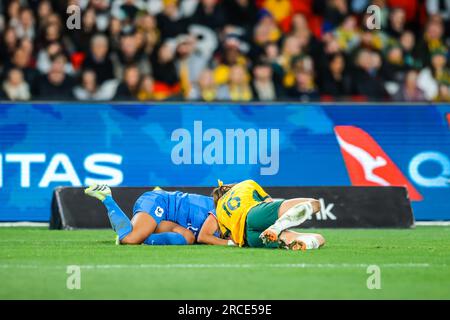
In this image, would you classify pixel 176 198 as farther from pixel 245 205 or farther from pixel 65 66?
pixel 65 66

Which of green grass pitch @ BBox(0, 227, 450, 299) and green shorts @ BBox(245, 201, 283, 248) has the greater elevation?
green shorts @ BBox(245, 201, 283, 248)

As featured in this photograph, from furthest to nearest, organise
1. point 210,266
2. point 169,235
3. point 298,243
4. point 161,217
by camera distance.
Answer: point 169,235
point 161,217
point 298,243
point 210,266

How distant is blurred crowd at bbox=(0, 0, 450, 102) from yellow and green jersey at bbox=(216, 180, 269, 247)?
17.2 feet

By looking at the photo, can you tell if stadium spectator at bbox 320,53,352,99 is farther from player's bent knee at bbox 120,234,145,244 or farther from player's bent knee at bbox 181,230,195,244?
player's bent knee at bbox 120,234,145,244

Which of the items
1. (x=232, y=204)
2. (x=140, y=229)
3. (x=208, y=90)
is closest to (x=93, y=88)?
(x=208, y=90)

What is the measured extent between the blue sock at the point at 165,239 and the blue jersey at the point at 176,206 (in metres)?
0.16

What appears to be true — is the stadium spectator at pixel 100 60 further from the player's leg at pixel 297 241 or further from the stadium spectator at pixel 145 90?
the player's leg at pixel 297 241

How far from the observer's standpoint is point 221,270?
1024 cm

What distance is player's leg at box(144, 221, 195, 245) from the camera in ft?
42.5

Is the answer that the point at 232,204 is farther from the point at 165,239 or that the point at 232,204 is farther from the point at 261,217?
the point at 165,239

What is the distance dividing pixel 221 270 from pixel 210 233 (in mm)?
2773

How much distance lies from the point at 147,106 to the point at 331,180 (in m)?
3.07

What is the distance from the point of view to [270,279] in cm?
961

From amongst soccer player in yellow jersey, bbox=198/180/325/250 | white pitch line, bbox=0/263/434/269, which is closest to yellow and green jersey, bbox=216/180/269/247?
soccer player in yellow jersey, bbox=198/180/325/250
